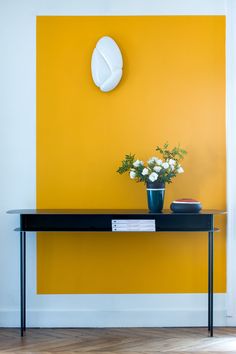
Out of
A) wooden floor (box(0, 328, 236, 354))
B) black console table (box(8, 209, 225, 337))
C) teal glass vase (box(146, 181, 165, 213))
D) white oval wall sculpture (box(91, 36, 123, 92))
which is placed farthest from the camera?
white oval wall sculpture (box(91, 36, 123, 92))

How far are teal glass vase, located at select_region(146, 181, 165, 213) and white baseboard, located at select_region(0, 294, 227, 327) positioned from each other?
2.52 feet

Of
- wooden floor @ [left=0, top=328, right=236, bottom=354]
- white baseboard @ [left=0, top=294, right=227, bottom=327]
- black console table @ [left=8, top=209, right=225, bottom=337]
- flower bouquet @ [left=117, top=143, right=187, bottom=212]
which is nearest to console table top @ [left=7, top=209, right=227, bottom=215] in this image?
black console table @ [left=8, top=209, right=225, bottom=337]

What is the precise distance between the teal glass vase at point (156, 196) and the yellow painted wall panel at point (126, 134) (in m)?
0.31

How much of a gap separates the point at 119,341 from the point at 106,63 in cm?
207

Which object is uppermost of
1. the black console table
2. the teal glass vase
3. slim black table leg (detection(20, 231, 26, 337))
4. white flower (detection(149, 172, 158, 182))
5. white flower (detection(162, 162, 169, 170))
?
white flower (detection(162, 162, 169, 170))

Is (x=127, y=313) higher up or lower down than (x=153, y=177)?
lower down

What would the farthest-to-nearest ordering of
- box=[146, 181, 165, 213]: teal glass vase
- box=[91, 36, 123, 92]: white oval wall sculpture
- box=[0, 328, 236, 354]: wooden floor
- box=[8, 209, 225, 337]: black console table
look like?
box=[91, 36, 123, 92]: white oval wall sculpture < box=[146, 181, 165, 213]: teal glass vase < box=[8, 209, 225, 337]: black console table < box=[0, 328, 236, 354]: wooden floor

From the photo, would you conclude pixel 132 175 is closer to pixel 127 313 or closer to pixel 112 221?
pixel 112 221

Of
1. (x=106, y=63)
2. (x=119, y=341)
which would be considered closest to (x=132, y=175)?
(x=106, y=63)

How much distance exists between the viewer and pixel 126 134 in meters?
4.55

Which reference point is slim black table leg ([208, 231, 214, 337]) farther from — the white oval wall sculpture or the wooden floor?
the white oval wall sculpture

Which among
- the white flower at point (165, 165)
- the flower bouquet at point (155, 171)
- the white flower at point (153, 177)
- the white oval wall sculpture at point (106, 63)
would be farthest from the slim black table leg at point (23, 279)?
the white oval wall sculpture at point (106, 63)

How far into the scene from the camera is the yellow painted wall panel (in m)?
4.53

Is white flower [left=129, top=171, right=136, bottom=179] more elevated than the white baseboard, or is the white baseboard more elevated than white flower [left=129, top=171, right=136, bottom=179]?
white flower [left=129, top=171, right=136, bottom=179]
